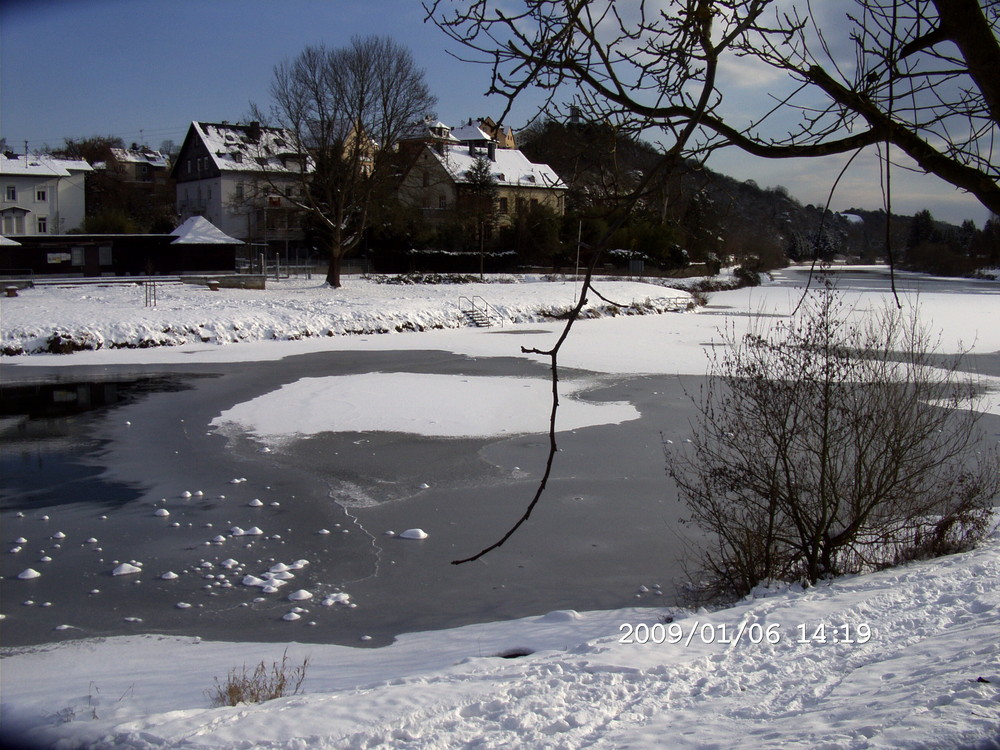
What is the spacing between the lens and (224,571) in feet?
25.7

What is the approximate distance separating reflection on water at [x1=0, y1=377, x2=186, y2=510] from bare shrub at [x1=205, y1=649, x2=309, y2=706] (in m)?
5.00

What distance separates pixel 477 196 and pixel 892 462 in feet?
147

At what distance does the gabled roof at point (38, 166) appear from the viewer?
5944 centimetres

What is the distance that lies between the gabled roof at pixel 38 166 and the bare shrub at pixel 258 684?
209 feet

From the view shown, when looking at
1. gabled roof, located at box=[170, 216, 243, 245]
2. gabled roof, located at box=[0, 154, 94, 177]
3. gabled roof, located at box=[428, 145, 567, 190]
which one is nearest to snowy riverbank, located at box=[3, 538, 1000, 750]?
gabled roof, located at box=[428, 145, 567, 190]

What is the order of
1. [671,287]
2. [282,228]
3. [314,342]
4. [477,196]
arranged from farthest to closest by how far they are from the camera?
[282,228], [477,196], [671,287], [314,342]

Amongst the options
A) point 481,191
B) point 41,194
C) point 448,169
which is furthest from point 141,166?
point 448,169

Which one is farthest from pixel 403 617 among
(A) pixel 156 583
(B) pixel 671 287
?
(B) pixel 671 287

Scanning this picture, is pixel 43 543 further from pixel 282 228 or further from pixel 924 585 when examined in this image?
pixel 282 228

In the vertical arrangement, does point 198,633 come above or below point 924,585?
below

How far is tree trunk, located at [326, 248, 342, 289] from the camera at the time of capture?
4116cm

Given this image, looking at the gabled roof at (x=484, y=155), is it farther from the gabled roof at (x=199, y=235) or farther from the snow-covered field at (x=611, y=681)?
the snow-covered field at (x=611, y=681)
